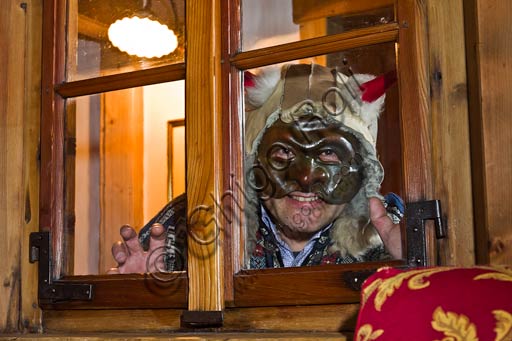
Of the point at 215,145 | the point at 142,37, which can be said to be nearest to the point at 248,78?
the point at 215,145

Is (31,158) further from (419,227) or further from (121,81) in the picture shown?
(419,227)

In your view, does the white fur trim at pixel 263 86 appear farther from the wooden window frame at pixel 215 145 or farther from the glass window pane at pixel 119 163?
the glass window pane at pixel 119 163

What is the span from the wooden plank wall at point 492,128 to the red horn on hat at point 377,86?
7.3 inches

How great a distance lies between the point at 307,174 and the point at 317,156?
0.04 meters

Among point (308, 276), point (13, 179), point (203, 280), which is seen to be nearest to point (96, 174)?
point (13, 179)

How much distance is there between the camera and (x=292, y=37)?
4.93 feet

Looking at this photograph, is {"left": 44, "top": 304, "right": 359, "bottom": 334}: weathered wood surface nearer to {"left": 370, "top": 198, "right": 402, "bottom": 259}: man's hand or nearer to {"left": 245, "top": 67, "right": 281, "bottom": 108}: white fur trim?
{"left": 370, "top": 198, "right": 402, "bottom": 259}: man's hand

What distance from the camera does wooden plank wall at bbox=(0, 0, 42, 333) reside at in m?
1.66

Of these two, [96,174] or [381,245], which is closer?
[381,245]

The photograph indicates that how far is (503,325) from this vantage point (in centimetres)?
85

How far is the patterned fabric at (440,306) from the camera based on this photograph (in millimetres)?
868

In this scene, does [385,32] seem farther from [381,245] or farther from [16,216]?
[16,216]

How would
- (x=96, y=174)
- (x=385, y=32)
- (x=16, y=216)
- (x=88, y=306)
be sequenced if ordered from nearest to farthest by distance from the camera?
(x=385, y=32)
(x=88, y=306)
(x=16, y=216)
(x=96, y=174)

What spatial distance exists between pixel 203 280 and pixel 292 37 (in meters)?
0.46
